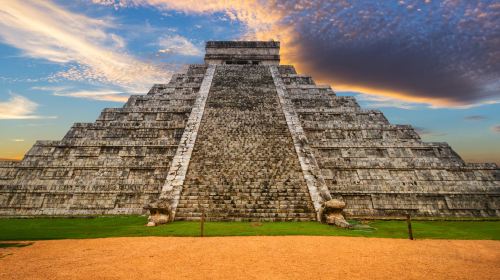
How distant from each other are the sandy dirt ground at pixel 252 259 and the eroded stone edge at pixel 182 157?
3.47m

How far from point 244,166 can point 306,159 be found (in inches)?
105

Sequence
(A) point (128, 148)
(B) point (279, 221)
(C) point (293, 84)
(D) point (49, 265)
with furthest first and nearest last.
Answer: (C) point (293, 84) → (A) point (128, 148) → (B) point (279, 221) → (D) point (49, 265)

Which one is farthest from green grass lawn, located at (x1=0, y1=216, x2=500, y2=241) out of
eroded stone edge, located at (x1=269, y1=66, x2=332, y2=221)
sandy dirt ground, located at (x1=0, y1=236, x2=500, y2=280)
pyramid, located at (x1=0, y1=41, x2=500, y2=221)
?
eroded stone edge, located at (x1=269, y1=66, x2=332, y2=221)

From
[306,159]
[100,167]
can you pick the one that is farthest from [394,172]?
[100,167]

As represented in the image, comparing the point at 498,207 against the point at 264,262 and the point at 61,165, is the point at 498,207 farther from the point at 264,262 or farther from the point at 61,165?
the point at 61,165

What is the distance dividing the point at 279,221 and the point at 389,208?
4.83 meters

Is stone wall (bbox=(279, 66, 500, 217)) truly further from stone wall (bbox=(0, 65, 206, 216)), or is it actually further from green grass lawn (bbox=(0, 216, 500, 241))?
stone wall (bbox=(0, 65, 206, 216))

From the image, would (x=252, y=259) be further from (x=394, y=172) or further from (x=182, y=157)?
(x=394, y=172)

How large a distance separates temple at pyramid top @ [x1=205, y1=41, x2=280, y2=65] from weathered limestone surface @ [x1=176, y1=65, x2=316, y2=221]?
10.1 meters

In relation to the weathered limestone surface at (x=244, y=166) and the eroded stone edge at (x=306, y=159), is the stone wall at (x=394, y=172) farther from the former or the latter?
the weathered limestone surface at (x=244, y=166)

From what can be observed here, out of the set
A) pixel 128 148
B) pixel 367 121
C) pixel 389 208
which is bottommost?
pixel 389 208

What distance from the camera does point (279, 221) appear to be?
9625mm

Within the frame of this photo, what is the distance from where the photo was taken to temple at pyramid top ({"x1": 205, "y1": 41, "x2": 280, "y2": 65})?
2722 cm

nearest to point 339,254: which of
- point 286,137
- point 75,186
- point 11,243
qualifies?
point 11,243
